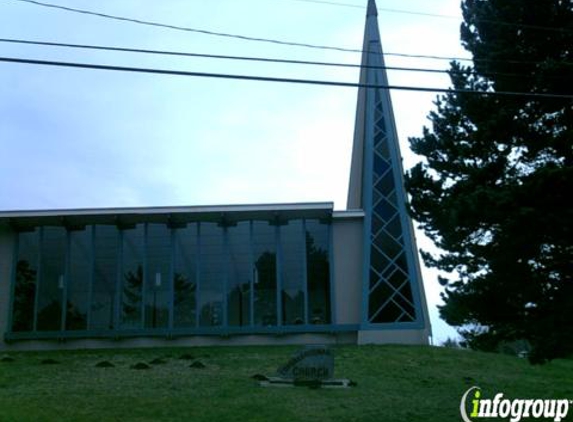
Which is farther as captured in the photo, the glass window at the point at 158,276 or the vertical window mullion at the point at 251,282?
the glass window at the point at 158,276

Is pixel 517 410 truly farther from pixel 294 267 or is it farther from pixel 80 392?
pixel 294 267

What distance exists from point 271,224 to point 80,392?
12509mm

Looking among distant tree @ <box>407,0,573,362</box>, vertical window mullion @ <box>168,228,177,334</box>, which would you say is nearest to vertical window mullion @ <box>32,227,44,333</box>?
vertical window mullion @ <box>168,228,177,334</box>

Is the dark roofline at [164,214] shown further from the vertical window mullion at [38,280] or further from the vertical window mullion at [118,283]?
the vertical window mullion at [118,283]

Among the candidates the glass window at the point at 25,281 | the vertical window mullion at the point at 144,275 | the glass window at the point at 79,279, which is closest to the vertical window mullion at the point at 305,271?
the vertical window mullion at the point at 144,275

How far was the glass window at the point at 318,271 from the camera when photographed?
75.5ft

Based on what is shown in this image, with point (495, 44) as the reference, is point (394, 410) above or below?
below

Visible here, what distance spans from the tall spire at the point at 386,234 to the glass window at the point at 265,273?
3.53 meters

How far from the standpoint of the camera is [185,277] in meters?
23.6

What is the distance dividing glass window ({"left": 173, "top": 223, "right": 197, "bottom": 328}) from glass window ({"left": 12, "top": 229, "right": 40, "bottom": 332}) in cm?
550

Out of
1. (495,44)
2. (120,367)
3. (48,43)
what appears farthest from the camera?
(120,367)

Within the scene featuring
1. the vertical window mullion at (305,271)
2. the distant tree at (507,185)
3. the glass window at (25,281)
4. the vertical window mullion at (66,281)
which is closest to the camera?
the distant tree at (507,185)

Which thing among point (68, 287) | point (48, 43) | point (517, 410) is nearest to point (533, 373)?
point (517, 410)

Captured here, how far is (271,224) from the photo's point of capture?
77.6 feet
